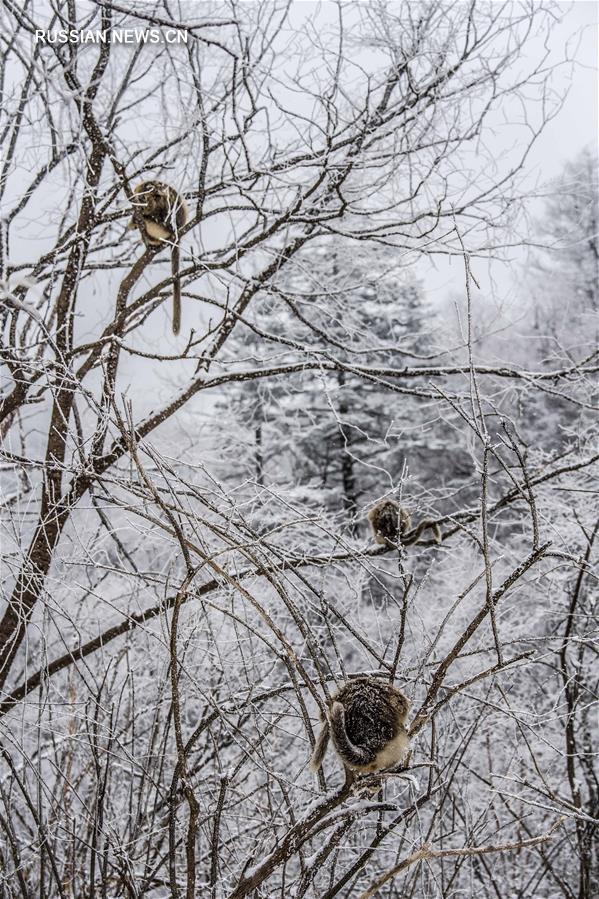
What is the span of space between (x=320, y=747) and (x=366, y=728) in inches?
3.0

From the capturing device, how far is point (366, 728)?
892 mm

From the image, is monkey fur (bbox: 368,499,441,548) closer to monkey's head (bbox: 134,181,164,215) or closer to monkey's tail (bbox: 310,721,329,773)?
monkey's tail (bbox: 310,721,329,773)

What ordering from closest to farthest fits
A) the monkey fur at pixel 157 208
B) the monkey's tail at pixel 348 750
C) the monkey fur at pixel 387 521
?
the monkey's tail at pixel 348 750, the monkey fur at pixel 387 521, the monkey fur at pixel 157 208

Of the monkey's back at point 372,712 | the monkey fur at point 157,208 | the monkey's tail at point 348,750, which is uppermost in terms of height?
the monkey fur at point 157,208

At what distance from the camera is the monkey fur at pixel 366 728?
0.89 meters

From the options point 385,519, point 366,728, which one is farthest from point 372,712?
point 385,519

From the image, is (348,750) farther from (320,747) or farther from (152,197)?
(152,197)

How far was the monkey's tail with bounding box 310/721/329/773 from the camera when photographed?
2.97 ft

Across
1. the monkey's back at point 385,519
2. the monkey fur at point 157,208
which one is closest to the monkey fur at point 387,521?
the monkey's back at point 385,519

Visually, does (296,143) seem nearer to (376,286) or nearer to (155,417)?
(376,286)

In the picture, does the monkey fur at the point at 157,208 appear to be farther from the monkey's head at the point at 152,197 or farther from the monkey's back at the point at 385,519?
the monkey's back at the point at 385,519

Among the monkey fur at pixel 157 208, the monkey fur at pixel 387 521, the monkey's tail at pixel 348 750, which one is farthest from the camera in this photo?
the monkey fur at pixel 157 208

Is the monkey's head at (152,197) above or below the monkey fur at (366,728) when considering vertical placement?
above

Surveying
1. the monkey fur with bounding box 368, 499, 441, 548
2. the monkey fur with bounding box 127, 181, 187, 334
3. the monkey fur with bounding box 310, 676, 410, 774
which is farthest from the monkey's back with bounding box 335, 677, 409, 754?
the monkey fur with bounding box 127, 181, 187, 334
